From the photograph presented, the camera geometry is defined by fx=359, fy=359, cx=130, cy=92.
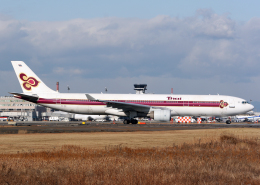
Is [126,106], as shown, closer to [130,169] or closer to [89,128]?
[89,128]

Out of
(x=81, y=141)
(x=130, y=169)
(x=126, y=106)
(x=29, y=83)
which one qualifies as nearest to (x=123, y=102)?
(x=126, y=106)

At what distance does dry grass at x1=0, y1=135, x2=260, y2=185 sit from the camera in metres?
9.74

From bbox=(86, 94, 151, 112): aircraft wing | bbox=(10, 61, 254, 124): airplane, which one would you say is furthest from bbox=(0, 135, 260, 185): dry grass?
bbox=(10, 61, 254, 124): airplane

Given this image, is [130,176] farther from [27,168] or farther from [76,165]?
[27,168]

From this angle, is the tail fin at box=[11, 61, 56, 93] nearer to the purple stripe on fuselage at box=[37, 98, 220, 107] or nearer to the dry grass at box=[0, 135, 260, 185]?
the purple stripe on fuselage at box=[37, 98, 220, 107]

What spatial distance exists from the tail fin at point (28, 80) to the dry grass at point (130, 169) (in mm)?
40508

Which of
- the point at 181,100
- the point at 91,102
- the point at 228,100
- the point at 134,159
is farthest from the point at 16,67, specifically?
the point at 134,159

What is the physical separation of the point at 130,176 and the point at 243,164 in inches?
186

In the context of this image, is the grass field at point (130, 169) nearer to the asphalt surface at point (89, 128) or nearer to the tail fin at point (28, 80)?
the asphalt surface at point (89, 128)

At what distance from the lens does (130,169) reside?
1103 cm

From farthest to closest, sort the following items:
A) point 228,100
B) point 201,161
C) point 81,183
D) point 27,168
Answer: point 228,100 → point 201,161 → point 27,168 → point 81,183

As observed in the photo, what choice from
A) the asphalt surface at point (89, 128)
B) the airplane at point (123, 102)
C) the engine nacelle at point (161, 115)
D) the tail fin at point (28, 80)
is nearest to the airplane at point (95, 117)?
the tail fin at point (28, 80)

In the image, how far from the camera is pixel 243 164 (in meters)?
12.5

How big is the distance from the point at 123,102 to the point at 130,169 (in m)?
41.5
